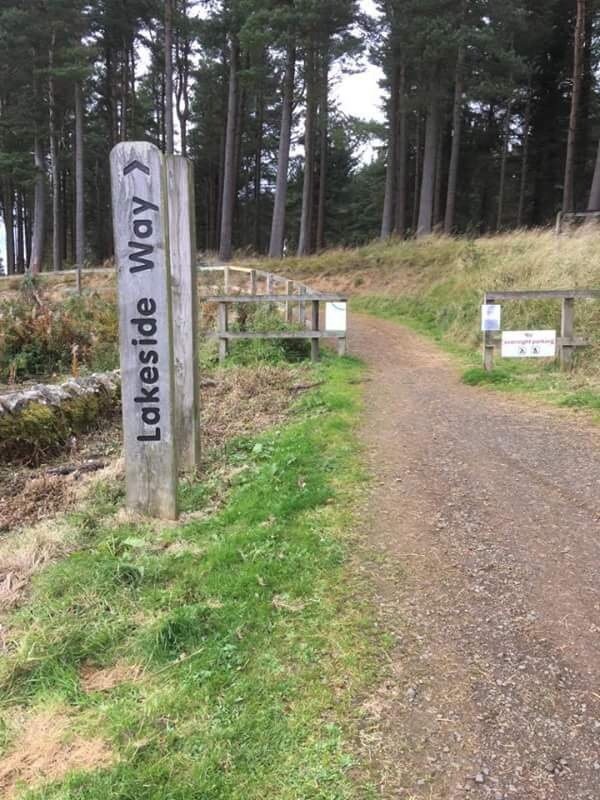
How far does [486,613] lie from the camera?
2.98m

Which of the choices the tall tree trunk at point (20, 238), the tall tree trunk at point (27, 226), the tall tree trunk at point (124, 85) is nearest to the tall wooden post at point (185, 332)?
the tall tree trunk at point (124, 85)

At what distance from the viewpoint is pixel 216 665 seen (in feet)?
8.73

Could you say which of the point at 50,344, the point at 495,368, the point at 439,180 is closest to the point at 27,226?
the point at 439,180

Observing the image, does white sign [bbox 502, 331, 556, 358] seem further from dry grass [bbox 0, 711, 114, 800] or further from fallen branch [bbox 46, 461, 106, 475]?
dry grass [bbox 0, 711, 114, 800]

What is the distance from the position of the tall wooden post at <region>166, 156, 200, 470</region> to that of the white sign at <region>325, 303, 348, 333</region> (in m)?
5.01

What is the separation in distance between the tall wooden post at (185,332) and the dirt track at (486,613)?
1617 millimetres

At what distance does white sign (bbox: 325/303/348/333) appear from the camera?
10.1m

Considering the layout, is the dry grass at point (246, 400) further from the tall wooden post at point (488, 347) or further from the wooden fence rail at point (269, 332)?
the tall wooden post at point (488, 347)

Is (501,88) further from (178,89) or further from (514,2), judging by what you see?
(178,89)

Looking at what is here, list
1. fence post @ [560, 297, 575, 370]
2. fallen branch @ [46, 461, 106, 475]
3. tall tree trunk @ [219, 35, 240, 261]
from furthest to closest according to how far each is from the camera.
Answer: tall tree trunk @ [219, 35, 240, 261] → fence post @ [560, 297, 575, 370] → fallen branch @ [46, 461, 106, 475]

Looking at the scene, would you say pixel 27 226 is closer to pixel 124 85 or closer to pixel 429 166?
pixel 124 85

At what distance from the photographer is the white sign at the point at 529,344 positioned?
8.59 meters

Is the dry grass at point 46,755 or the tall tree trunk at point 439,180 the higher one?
the tall tree trunk at point 439,180

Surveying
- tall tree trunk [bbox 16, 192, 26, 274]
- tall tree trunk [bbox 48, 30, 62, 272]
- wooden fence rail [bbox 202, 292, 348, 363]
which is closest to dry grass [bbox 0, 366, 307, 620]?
wooden fence rail [bbox 202, 292, 348, 363]
